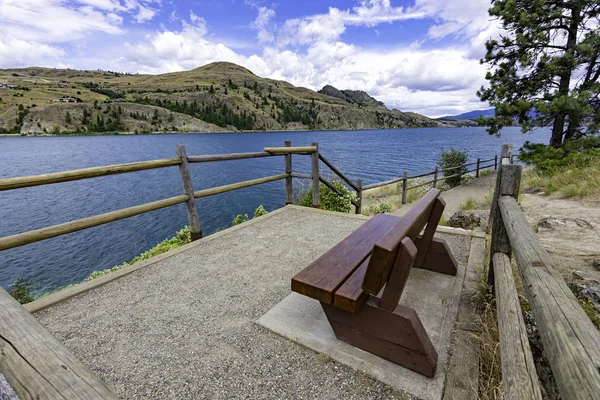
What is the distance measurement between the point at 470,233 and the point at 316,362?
332 cm

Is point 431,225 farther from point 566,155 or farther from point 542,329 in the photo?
point 566,155

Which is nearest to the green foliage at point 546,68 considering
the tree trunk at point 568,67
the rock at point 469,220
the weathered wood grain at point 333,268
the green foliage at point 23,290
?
the tree trunk at point 568,67

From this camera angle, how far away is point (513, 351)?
144 centimetres

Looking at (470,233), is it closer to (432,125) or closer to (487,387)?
(487,387)

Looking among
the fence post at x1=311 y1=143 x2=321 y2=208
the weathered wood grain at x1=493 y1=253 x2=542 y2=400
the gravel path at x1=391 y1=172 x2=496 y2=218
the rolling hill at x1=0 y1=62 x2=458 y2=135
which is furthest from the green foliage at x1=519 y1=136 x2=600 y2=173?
the rolling hill at x1=0 y1=62 x2=458 y2=135

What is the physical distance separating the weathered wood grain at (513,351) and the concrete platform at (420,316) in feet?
2.02

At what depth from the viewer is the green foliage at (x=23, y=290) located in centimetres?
607

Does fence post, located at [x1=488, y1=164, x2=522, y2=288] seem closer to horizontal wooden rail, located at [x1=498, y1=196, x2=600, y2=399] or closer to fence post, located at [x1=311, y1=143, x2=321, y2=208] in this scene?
horizontal wooden rail, located at [x1=498, y1=196, x2=600, y2=399]

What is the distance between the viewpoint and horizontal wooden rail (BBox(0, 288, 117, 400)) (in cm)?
71

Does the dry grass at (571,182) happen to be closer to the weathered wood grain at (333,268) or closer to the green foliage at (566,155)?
the green foliage at (566,155)

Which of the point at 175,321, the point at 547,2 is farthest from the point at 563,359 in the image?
the point at 547,2

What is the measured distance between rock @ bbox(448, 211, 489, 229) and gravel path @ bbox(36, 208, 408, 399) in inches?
134

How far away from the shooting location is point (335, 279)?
215cm

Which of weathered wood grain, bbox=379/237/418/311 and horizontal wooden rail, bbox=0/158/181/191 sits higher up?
horizontal wooden rail, bbox=0/158/181/191
